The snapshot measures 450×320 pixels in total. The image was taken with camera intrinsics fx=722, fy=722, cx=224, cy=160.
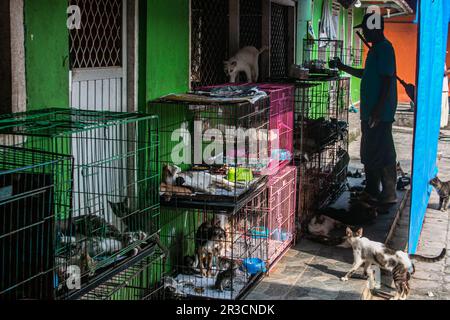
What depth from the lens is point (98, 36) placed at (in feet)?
17.8

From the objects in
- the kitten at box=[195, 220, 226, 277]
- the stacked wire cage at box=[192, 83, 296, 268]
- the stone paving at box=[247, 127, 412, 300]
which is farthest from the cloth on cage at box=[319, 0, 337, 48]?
the kitten at box=[195, 220, 226, 277]

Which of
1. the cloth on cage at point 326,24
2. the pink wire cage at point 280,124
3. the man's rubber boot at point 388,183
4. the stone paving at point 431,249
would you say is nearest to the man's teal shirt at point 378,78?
the man's rubber boot at point 388,183

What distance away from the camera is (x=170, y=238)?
651 centimetres

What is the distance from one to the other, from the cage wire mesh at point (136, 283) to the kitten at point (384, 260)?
6.43 feet

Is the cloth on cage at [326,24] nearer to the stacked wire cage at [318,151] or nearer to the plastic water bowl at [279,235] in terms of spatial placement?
the stacked wire cage at [318,151]

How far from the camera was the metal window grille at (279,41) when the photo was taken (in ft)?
32.7

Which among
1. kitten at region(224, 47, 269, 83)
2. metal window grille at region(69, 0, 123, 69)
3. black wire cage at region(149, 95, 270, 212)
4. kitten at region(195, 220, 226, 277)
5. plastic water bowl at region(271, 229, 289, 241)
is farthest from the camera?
kitten at region(224, 47, 269, 83)

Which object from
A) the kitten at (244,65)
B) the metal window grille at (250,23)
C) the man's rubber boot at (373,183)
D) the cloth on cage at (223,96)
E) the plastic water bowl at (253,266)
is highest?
the metal window grille at (250,23)

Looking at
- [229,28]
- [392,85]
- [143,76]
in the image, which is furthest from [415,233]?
[143,76]

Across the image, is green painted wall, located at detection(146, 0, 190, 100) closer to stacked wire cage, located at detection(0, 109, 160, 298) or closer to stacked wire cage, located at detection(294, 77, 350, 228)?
stacked wire cage, located at detection(0, 109, 160, 298)

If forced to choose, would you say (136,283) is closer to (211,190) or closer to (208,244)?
(208,244)

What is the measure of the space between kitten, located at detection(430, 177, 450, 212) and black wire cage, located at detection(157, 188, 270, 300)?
3.86m

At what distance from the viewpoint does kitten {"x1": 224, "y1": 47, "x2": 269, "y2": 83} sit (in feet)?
25.8
